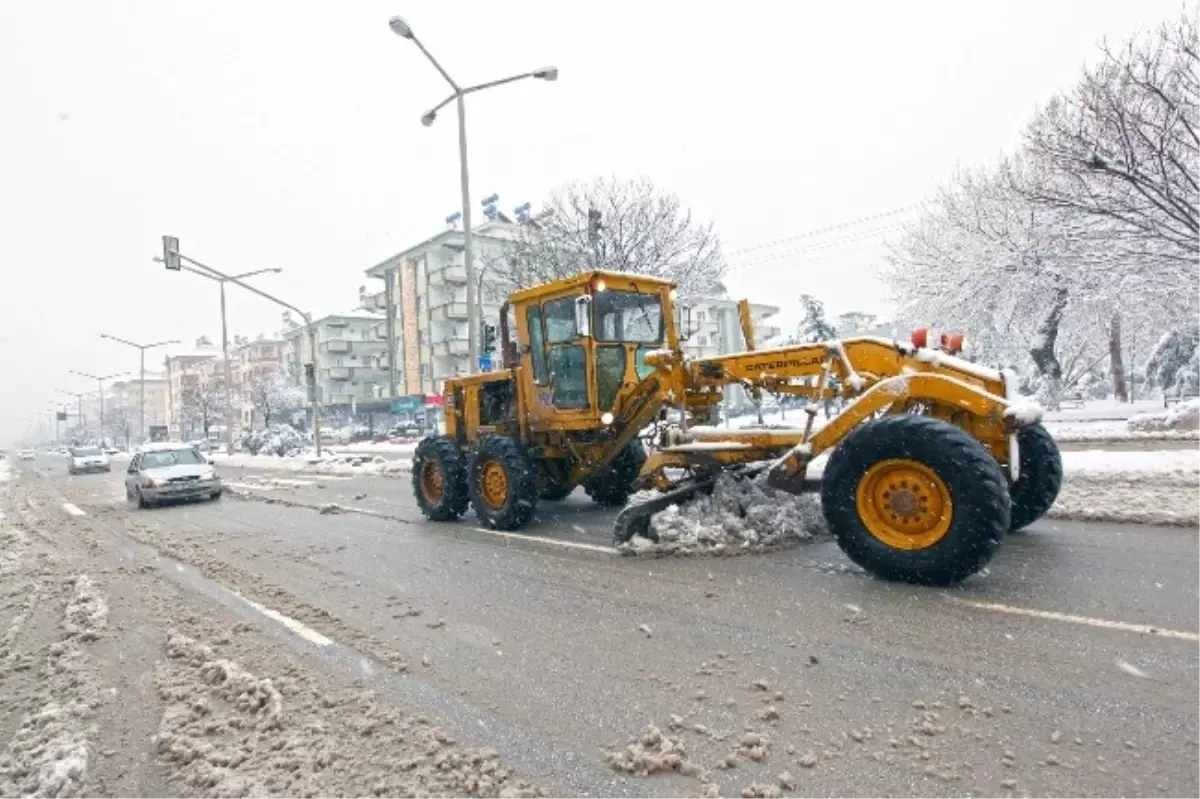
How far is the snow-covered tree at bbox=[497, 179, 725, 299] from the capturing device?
24688mm

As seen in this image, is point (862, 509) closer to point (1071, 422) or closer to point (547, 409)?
point (547, 409)

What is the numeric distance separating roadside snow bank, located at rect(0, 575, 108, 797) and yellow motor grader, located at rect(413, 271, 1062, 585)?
4.17m

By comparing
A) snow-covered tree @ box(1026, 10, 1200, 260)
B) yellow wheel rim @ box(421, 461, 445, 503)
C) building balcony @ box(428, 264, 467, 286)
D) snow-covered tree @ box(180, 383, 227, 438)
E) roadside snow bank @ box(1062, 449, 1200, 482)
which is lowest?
roadside snow bank @ box(1062, 449, 1200, 482)

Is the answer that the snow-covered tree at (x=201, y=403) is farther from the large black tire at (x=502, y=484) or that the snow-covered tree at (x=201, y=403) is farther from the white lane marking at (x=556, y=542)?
the white lane marking at (x=556, y=542)

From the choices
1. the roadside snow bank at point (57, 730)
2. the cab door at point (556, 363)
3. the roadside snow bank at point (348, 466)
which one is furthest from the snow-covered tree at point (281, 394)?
the roadside snow bank at point (57, 730)

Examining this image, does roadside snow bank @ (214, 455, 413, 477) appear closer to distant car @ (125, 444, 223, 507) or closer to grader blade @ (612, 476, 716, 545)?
distant car @ (125, 444, 223, 507)

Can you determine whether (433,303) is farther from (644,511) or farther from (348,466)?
(644,511)

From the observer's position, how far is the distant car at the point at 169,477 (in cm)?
1505

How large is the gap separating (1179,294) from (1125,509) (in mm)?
15620

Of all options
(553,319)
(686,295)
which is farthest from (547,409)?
(686,295)

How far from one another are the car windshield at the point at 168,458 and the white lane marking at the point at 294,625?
38.8 ft

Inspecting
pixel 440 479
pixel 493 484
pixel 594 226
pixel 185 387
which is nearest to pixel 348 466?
pixel 594 226

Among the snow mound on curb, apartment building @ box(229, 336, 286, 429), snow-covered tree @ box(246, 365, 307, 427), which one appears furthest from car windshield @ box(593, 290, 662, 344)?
apartment building @ box(229, 336, 286, 429)

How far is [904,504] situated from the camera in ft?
17.1
